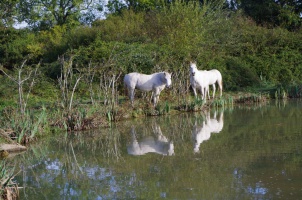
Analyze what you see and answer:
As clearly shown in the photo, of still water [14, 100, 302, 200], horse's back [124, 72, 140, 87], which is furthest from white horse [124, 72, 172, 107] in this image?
still water [14, 100, 302, 200]

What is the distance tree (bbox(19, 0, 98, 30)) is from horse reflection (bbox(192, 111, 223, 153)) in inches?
1032

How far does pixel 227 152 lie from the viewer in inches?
371

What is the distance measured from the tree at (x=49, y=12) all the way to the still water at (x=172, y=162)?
2748 centimetres

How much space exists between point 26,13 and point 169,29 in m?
21.1

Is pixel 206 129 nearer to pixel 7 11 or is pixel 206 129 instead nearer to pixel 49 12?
pixel 7 11

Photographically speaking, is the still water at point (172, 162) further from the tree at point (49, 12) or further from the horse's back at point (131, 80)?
the tree at point (49, 12)

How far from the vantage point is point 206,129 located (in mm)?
12578

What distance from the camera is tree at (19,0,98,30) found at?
3944 centimetres

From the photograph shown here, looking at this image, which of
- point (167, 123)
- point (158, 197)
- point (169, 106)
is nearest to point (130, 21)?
point (169, 106)

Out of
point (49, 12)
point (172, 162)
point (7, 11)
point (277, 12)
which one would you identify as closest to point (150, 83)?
point (172, 162)

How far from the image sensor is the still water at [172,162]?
7.06 meters

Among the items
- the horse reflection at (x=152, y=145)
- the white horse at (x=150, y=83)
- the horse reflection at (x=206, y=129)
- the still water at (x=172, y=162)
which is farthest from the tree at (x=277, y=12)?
the horse reflection at (x=152, y=145)

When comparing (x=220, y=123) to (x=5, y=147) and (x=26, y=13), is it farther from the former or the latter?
(x=26, y=13)

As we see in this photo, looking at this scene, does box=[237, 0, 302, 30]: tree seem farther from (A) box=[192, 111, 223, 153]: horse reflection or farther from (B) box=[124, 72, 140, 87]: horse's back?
(A) box=[192, 111, 223, 153]: horse reflection
